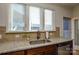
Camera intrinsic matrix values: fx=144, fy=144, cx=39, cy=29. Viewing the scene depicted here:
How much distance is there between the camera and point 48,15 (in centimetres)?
198

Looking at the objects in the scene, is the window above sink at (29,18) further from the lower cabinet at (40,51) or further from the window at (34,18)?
the lower cabinet at (40,51)

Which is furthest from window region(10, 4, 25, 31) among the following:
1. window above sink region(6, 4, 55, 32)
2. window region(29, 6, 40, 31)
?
window region(29, 6, 40, 31)

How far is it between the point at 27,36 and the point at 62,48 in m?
0.51

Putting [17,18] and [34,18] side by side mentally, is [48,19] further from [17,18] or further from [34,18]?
[17,18]

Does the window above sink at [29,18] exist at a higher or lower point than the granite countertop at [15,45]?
higher

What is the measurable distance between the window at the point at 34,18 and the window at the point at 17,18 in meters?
0.11

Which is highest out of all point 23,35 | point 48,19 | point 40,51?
point 48,19

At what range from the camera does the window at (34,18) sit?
192cm

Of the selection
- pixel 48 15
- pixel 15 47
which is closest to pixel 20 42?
pixel 15 47

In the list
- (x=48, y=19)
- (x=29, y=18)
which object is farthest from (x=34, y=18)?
(x=48, y=19)

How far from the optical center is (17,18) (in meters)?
Answer: 1.90

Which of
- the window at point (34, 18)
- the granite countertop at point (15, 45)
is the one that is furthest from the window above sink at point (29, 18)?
the granite countertop at point (15, 45)

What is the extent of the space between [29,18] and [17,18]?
0.52 ft

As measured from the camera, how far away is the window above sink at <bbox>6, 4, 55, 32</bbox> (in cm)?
189
